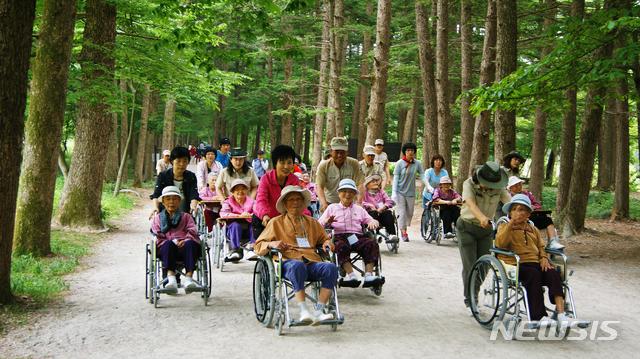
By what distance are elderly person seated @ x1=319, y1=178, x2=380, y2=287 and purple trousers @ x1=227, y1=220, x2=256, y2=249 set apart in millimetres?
1843

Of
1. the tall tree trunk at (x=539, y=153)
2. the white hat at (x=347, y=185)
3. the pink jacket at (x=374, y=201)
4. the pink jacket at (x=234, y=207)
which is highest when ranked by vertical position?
the tall tree trunk at (x=539, y=153)

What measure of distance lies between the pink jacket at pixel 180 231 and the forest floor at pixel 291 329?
0.76m

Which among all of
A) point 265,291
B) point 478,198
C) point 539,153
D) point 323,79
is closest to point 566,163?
point 539,153

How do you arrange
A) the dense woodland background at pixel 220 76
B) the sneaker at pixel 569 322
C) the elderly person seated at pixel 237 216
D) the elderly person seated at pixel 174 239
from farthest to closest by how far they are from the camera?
the elderly person seated at pixel 237 216
the dense woodland background at pixel 220 76
the elderly person seated at pixel 174 239
the sneaker at pixel 569 322

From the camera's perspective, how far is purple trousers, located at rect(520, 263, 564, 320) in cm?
589

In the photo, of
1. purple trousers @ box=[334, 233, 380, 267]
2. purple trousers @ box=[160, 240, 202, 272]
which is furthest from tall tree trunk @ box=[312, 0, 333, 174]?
purple trousers @ box=[160, 240, 202, 272]

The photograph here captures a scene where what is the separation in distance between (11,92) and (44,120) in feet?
9.89

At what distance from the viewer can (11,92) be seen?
21.0 ft

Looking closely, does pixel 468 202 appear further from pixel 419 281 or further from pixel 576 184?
pixel 576 184

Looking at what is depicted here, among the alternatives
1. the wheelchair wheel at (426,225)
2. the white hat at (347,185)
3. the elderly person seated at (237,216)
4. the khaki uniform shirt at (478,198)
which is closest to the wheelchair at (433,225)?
the wheelchair wheel at (426,225)

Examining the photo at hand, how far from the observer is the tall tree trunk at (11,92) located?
633cm

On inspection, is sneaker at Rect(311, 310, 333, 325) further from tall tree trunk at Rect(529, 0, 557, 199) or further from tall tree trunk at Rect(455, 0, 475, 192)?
tall tree trunk at Rect(529, 0, 557, 199)

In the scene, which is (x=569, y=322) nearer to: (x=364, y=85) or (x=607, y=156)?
(x=607, y=156)

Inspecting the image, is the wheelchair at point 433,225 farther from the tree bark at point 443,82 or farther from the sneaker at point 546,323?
the sneaker at point 546,323
